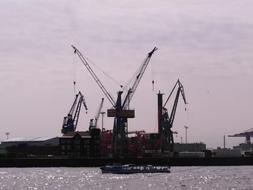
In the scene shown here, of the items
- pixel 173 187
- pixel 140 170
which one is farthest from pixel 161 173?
pixel 173 187

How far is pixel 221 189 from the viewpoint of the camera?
10675 cm

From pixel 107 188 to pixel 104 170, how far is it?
5931 cm

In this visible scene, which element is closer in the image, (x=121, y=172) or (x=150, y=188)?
(x=150, y=188)

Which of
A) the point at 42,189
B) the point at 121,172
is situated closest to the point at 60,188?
the point at 42,189

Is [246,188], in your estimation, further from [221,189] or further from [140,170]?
[140,170]

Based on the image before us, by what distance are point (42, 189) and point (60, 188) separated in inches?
107

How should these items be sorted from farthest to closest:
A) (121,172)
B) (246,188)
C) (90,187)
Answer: (121,172), (90,187), (246,188)

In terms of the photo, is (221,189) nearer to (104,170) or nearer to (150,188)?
(150,188)

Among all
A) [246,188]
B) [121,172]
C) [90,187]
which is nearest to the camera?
[246,188]

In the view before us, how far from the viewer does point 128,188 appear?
108062mm

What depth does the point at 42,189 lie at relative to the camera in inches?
4363

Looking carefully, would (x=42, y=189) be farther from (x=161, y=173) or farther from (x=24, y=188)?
(x=161, y=173)

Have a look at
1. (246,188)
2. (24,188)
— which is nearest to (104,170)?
(24,188)

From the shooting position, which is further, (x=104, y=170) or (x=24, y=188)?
(x=104, y=170)
